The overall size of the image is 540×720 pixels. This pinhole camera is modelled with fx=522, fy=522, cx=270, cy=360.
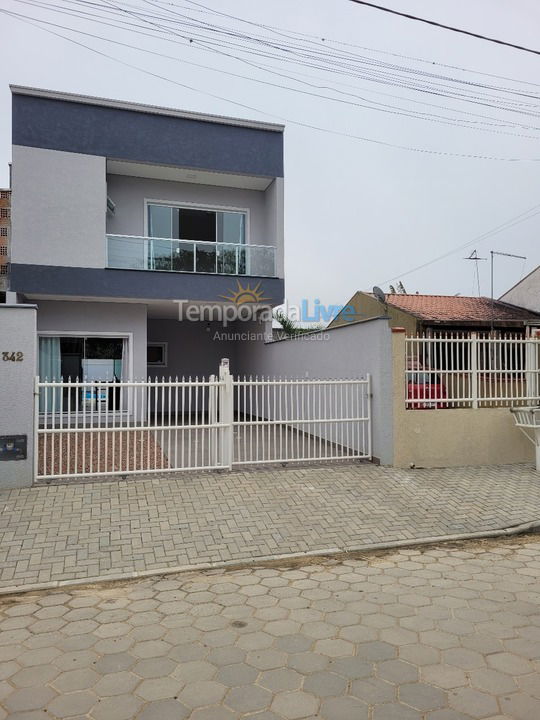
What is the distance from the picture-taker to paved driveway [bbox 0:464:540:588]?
4980 mm

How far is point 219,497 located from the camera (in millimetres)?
6598

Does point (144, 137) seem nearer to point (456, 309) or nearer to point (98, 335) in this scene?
point (98, 335)

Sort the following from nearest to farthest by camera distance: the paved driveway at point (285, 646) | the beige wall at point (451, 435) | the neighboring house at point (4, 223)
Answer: the paved driveway at point (285, 646) → the beige wall at point (451, 435) → the neighboring house at point (4, 223)

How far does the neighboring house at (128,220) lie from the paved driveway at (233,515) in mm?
7568

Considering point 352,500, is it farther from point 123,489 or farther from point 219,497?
point 123,489

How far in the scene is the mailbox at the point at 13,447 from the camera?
6668mm

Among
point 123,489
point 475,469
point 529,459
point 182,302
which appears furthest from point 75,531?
point 182,302

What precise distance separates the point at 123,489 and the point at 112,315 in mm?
8359

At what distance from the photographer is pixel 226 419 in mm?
7754

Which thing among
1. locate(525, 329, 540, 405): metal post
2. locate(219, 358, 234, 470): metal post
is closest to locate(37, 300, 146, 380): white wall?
locate(219, 358, 234, 470): metal post

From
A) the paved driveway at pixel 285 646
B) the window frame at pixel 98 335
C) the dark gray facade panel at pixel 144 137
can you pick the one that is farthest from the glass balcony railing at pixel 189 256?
the paved driveway at pixel 285 646

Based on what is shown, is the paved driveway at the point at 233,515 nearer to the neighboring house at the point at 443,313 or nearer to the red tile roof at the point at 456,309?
the neighboring house at the point at 443,313

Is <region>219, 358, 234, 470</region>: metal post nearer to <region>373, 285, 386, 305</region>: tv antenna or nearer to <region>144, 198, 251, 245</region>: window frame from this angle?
<region>144, 198, 251, 245</region>: window frame

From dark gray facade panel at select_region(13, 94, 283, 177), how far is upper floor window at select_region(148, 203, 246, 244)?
63.9 inches
